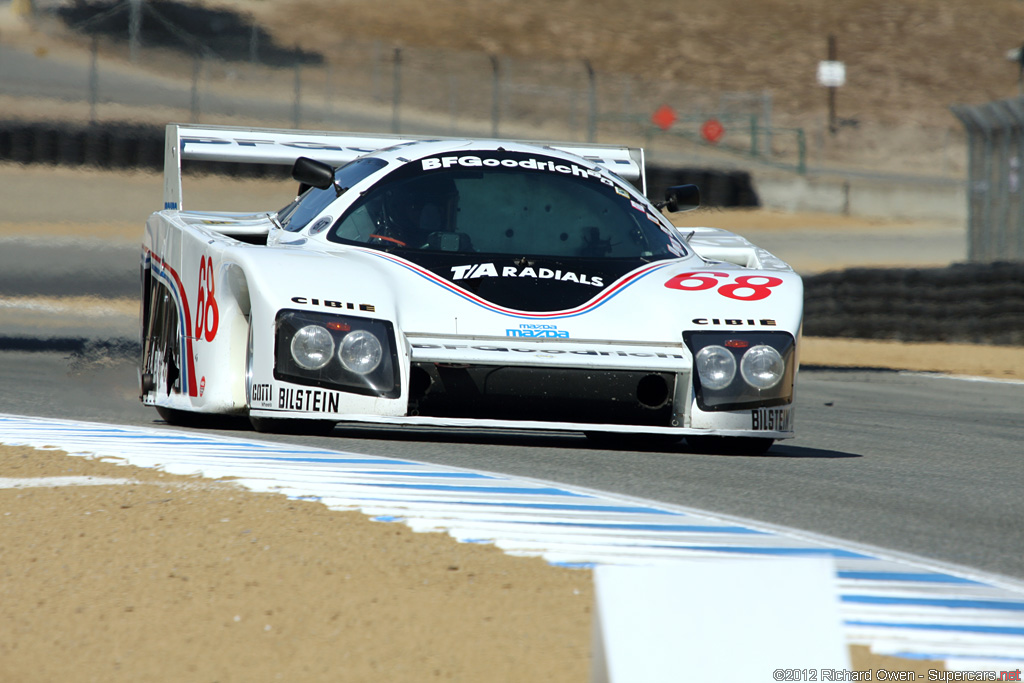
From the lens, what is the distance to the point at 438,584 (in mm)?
3232

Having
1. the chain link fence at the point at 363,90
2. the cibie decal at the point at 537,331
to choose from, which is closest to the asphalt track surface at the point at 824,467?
the cibie decal at the point at 537,331

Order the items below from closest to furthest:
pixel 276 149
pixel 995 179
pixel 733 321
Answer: pixel 733 321
pixel 276 149
pixel 995 179

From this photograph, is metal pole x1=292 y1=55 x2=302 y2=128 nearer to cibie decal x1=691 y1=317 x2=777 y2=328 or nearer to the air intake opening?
cibie decal x1=691 y1=317 x2=777 y2=328

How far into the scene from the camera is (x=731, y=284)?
17.8 feet

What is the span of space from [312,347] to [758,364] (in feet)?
5.20

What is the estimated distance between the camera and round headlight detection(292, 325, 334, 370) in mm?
4848

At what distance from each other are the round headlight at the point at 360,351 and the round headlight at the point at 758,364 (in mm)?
1305

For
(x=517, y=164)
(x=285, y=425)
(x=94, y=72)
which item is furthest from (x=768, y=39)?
(x=285, y=425)

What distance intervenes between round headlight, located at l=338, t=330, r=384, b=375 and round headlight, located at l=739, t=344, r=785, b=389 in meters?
1.30

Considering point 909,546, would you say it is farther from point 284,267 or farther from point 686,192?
point 686,192

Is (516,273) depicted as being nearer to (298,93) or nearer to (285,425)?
(285,425)

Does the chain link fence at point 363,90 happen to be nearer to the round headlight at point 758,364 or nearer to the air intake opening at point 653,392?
the round headlight at point 758,364

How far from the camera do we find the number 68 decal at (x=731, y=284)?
17.5 feet

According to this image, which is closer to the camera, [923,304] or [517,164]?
[517,164]
